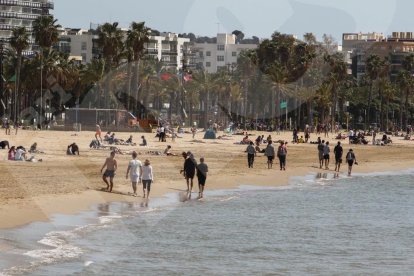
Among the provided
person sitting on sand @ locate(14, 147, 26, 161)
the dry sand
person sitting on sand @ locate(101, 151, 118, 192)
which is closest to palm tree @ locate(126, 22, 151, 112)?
the dry sand

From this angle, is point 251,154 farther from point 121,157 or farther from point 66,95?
point 66,95

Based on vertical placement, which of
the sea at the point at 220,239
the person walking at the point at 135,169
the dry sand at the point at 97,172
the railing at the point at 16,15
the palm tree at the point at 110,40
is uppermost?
the railing at the point at 16,15

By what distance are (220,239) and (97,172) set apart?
43.4ft

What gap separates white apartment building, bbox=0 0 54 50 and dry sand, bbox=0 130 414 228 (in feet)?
264

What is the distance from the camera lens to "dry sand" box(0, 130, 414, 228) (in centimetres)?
2711

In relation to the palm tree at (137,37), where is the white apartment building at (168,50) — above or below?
above

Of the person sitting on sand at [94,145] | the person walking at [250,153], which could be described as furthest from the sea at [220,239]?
the person sitting on sand at [94,145]

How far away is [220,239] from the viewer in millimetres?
24062

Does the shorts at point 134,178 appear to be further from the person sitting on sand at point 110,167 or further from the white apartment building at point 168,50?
the white apartment building at point 168,50

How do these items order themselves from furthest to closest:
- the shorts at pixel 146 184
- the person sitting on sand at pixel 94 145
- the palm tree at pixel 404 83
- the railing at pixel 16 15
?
the railing at pixel 16 15
the palm tree at pixel 404 83
the person sitting on sand at pixel 94 145
the shorts at pixel 146 184

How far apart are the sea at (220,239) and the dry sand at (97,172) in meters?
1.00

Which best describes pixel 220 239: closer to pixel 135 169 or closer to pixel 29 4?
pixel 135 169

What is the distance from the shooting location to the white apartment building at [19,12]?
14600 centimetres

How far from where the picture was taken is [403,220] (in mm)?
31141
